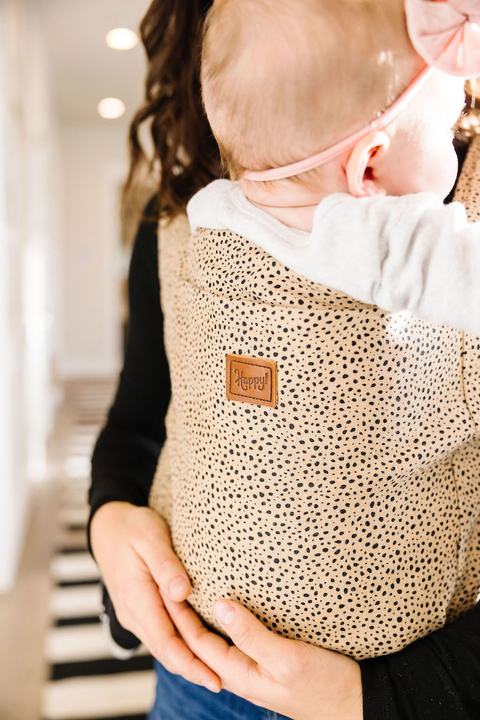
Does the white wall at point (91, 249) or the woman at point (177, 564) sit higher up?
the woman at point (177, 564)

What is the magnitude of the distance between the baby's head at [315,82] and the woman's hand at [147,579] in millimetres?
391

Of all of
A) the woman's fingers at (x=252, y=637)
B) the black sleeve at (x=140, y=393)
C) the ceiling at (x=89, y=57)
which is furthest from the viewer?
the ceiling at (x=89, y=57)

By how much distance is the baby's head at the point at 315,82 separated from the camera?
46 cm

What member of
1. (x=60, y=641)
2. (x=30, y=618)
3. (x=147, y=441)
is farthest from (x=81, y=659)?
(x=147, y=441)

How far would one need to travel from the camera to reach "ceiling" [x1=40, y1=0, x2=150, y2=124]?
4.11 metres

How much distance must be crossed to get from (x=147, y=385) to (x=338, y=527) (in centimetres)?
44

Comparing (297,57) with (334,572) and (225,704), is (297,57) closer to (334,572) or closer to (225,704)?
(334,572)

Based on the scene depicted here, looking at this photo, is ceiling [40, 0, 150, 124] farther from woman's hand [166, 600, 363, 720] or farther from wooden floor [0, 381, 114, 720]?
woman's hand [166, 600, 363, 720]

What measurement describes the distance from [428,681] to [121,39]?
4974mm

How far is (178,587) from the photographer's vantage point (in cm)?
59

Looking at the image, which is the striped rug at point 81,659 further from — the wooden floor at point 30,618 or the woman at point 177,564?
the woman at point 177,564

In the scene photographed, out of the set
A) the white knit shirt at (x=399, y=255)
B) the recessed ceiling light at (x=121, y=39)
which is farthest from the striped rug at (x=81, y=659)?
the recessed ceiling light at (x=121, y=39)

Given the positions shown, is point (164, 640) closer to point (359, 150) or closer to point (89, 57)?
point (359, 150)

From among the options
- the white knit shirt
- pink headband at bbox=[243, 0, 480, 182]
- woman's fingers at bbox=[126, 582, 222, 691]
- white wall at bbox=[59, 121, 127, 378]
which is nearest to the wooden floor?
woman's fingers at bbox=[126, 582, 222, 691]
